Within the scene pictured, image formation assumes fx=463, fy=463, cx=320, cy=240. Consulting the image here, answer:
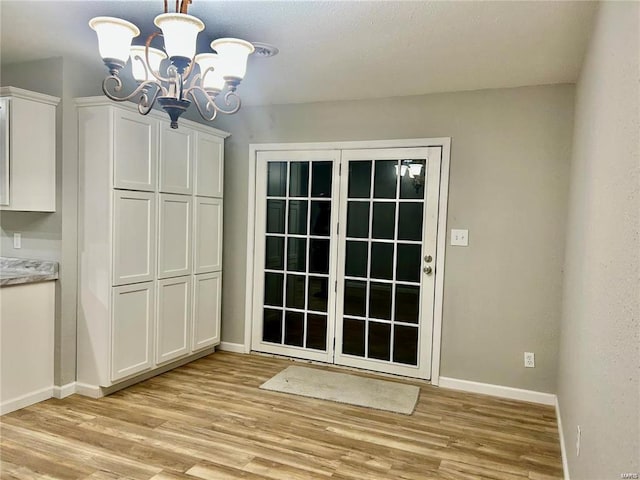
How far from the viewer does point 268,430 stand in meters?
2.92

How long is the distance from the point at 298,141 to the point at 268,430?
250 cm

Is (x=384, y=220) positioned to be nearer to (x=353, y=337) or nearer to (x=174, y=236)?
(x=353, y=337)

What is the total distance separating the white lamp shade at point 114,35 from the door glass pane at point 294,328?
281 cm

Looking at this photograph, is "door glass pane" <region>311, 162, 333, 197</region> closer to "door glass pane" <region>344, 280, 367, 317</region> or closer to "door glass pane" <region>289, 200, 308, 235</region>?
"door glass pane" <region>289, 200, 308, 235</region>

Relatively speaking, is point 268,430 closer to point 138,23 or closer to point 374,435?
point 374,435

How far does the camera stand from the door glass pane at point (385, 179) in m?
3.93

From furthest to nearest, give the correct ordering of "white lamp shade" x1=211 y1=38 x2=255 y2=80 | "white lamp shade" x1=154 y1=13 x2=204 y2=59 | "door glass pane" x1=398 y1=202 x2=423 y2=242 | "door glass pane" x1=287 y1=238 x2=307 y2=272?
"door glass pane" x1=287 y1=238 x2=307 y2=272, "door glass pane" x1=398 y1=202 x2=423 y2=242, "white lamp shade" x1=211 y1=38 x2=255 y2=80, "white lamp shade" x1=154 y1=13 x2=204 y2=59

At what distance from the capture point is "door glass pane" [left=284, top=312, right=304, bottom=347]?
172 inches

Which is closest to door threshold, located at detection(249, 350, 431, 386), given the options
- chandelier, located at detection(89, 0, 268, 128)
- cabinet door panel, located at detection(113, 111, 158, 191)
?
cabinet door panel, located at detection(113, 111, 158, 191)

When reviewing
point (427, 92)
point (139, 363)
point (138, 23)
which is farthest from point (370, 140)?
point (139, 363)

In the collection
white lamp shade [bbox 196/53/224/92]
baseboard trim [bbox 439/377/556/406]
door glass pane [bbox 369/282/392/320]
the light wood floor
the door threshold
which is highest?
white lamp shade [bbox 196/53/224/92]

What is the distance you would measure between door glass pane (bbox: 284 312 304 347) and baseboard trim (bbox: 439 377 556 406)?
1.33 metres

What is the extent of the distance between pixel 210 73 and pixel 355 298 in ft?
7.68

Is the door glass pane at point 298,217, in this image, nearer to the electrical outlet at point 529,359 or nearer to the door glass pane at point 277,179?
the door glass pane at point 277,179
